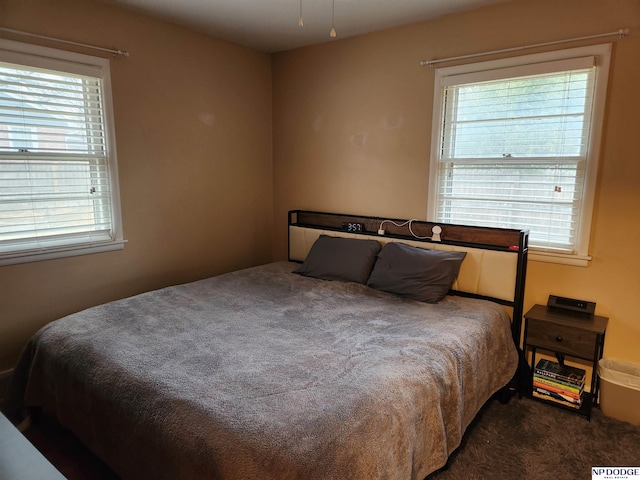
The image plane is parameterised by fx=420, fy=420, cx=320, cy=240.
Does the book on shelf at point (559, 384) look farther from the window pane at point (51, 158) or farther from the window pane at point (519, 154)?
the window pane at point (51, 158)

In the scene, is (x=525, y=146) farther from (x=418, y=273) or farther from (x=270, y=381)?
(x=270, y=381)

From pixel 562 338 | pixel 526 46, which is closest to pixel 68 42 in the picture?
pixel 526 46

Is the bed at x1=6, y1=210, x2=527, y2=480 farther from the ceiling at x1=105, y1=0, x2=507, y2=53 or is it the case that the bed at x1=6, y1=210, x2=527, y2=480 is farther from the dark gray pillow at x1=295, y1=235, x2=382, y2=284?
the ceiling at x1=105, y1=0, x2=507, y2=53

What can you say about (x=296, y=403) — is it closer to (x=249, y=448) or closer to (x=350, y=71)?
(x=249, y=448)

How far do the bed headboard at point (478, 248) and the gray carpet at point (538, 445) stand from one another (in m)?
0.50

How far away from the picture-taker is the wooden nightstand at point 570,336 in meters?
2.38

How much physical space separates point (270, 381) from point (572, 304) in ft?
6.66

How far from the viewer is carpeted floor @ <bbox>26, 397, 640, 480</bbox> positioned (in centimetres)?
200

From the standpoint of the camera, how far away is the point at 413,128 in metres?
3.20

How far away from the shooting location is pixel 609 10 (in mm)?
2396

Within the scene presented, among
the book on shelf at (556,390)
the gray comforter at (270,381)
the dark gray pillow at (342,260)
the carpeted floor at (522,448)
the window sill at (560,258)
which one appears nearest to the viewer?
the gray comforter at (270,381)

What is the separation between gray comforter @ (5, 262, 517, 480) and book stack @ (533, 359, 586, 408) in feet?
0.74

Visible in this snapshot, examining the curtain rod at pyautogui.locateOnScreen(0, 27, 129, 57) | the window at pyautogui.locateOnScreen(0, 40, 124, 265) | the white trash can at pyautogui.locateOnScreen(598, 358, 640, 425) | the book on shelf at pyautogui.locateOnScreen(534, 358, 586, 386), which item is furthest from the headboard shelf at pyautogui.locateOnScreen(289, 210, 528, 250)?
the curtain rod at pyautogui.locateOnScreen(0, 27, 129, 57)

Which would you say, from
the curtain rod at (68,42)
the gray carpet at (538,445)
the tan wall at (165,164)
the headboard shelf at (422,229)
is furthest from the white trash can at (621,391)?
the curtain rod at (68,42)
